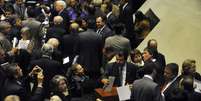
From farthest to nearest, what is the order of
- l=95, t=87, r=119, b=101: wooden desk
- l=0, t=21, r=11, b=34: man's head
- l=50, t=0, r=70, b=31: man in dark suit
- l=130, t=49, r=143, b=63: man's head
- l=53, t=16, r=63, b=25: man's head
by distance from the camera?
l=50, t=0, r=70, b=31: man in dark suit < l=53, t=16, r=63, b=25: man's head < l=0, t=21, r=11, b=34: man's head < l=130, t=49, r=143, b=63: man's head < l=95, t=87, r=119, b=101: wooden desk

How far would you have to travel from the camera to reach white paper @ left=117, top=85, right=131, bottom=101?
8.94 m

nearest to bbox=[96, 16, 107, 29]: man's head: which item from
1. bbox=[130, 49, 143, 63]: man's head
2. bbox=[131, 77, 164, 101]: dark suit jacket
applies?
bbox=[130, 49, 143, 63]: man's head

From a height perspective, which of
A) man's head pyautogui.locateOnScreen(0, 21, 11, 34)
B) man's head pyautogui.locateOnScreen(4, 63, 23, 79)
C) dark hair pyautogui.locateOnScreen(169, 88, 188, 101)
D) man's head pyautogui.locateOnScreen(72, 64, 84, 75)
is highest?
man's head pyautogui.locateOnScreen(0, 21, 11, 34)

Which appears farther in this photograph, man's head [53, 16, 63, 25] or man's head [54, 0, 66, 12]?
man's head [54, 0, 66, 12]

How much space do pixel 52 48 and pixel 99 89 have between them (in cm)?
137

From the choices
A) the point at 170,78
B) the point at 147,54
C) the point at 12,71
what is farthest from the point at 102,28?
the point at 12,71

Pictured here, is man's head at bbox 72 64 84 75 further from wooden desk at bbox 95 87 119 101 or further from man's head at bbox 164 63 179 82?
man's head at bbox 164 63 179 82

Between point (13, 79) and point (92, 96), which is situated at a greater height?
point (13, 79)

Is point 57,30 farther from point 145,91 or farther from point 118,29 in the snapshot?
point 145,91

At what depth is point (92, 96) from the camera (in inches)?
387

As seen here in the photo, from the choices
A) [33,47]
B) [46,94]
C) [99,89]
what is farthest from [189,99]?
[33,47]

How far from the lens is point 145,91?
29.5 feet

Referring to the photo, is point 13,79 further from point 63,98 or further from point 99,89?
point 99,89

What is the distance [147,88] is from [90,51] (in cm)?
256
